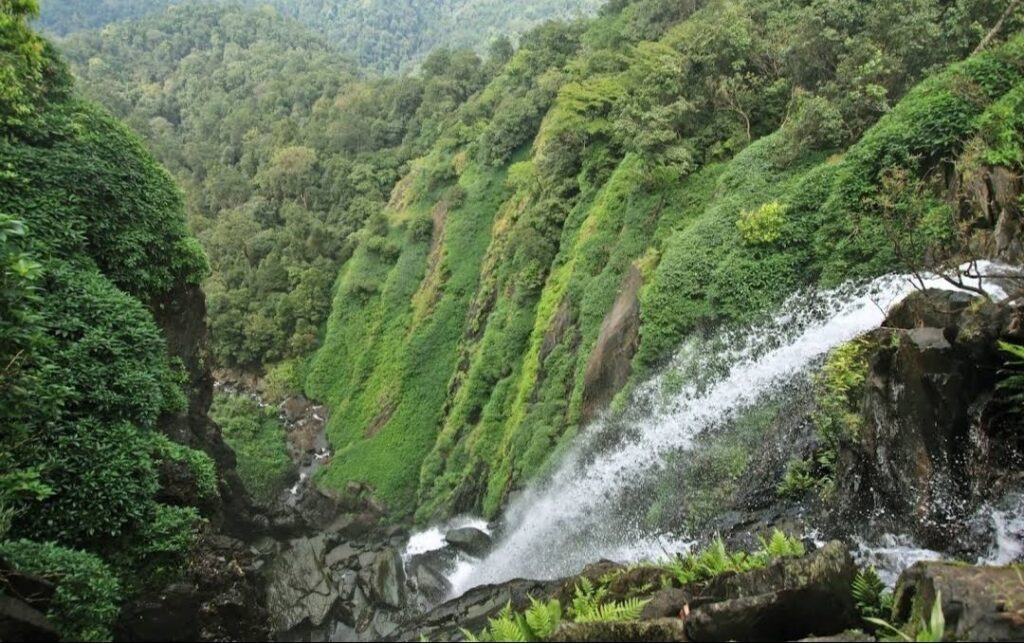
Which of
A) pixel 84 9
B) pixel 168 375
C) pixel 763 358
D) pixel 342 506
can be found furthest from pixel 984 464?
pixel 84 9

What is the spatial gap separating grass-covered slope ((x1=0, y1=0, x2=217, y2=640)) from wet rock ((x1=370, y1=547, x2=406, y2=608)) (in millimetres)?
7748

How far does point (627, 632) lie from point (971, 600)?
3.03 metres

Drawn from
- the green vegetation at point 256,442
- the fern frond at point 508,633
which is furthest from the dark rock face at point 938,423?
the green vegetation at point 256,442

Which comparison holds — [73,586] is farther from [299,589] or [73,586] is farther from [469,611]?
[299,589]

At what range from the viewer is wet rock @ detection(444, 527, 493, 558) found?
823 inches

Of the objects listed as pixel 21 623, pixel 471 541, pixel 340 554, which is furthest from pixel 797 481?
pixel 340 554

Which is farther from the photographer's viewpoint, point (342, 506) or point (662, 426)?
point (342, 506)

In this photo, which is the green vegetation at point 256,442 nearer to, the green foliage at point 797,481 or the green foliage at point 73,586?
the green foliage at point 73,586

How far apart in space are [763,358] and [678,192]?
331 inches

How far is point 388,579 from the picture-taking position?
2038cm

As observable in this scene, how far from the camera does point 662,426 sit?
15953 millimetres

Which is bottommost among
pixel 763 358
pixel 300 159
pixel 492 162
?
pixel 763 358

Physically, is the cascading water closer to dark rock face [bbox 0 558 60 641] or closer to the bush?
the bush

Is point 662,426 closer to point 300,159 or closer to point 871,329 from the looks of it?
point 871,329
